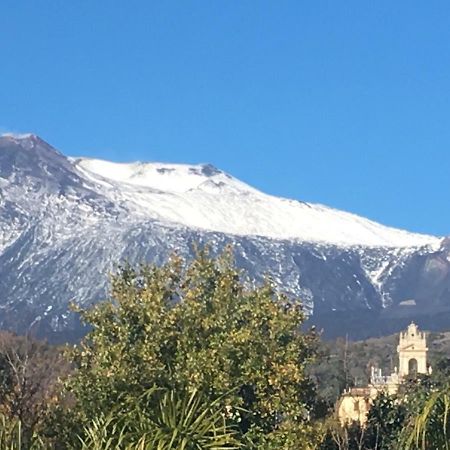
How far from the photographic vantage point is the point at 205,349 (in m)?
31.3

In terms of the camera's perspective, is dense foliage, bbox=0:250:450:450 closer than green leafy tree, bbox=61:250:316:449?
Yes

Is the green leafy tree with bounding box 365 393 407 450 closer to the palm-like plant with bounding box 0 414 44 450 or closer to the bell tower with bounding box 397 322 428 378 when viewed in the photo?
the palm-like plant with bounding box 0 414 44 450

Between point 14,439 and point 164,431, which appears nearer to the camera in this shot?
point 164,431

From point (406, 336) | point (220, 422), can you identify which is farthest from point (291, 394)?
point (406, 336)

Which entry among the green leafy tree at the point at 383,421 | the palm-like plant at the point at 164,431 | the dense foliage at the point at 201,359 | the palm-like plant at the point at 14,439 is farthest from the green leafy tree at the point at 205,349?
the palm-like plant at the point at 164,431

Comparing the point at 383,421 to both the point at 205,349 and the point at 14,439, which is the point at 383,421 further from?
the point at 14,439

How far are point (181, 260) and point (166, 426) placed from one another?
1449 cm

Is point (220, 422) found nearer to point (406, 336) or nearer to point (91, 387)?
point (91, 387)

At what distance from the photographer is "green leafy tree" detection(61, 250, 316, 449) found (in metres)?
30.2

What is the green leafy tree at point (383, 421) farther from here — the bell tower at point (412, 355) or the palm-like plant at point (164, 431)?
the bell tower at point (412, 355)

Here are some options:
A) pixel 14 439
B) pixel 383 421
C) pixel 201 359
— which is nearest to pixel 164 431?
pixel 14 439

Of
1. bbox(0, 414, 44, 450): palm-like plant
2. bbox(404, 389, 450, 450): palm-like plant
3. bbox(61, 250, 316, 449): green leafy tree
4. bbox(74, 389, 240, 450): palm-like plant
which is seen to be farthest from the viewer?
bbox(61, 250, 316, 449): green leafy tree

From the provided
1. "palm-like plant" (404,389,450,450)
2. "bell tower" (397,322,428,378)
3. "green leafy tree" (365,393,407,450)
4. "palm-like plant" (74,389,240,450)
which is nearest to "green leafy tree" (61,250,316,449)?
"green leafy tree" (365,393,407,450)

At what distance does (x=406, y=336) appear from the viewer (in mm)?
112625
